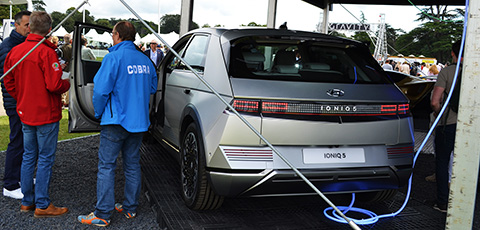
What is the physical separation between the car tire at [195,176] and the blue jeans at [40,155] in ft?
3.80

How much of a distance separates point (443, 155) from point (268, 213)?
1.89 m

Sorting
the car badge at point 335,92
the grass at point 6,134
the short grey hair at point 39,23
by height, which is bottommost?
the grass at point 6,134

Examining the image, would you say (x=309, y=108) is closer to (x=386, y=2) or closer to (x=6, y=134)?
(x=6, y=134)

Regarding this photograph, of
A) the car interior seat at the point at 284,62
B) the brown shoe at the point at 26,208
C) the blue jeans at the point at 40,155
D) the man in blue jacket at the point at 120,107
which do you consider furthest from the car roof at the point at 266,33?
the brown shoe at the point at 26,208

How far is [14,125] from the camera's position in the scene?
4285 millimetres

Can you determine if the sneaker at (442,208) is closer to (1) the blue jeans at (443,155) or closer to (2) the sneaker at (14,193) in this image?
(1) the blue jeans at (443,155)

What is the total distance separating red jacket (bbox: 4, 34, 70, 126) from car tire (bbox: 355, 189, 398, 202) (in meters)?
3.05

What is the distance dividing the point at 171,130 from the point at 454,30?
70.1m

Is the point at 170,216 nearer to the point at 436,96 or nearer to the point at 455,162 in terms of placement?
the point at 455,162

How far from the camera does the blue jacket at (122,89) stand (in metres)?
3.53

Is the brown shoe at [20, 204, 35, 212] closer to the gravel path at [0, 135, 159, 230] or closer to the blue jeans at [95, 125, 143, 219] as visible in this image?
the gravel path at [0, 135, 159, 230]

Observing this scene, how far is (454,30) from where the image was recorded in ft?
215

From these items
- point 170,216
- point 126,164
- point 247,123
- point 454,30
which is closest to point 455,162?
point 247,123

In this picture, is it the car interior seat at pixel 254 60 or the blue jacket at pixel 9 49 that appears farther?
the blue jacket at pixel 9 49
